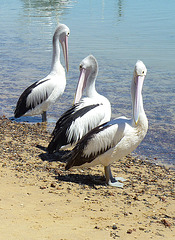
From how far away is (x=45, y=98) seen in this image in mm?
7383

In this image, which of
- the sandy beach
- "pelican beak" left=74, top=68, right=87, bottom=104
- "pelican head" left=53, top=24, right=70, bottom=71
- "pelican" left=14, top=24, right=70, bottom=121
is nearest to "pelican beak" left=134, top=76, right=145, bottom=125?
the sandy beach

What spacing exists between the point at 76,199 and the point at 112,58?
885cm

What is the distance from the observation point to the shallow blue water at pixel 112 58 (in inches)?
307

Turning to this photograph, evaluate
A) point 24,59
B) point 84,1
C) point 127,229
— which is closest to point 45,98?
point 127,229

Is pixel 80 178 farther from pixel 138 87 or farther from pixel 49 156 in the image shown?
pixel 138 87

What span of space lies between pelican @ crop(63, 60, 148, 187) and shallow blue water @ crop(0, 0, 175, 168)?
4.92 ft

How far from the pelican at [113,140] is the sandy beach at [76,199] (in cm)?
28

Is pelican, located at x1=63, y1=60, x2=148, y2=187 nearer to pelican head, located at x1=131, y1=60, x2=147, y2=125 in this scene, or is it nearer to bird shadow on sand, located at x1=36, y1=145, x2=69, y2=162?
pelican head, located at x1=131, y1=60, x2=147, y2=125

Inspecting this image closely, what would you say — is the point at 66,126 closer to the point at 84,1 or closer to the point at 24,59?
the point at 24,59

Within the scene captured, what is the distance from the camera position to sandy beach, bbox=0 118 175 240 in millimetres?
3363

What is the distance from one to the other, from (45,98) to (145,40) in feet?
28.6

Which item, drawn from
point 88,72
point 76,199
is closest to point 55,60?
point 88,72

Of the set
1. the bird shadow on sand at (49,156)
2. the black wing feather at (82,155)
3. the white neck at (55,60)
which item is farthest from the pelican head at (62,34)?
the black wing feather at (82,155)

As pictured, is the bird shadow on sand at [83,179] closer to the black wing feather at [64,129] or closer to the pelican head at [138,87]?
the black wing feather at [64,129]
